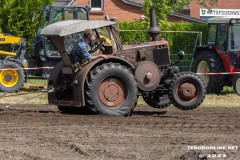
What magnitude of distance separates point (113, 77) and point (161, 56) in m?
1.62

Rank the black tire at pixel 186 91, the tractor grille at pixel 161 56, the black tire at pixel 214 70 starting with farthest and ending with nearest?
1. the black tire at pixel 214 70
2. the tractor grille at pixel 161 56
3. the black tire at pixel 186 91

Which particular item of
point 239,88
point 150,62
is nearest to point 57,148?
point 150,62

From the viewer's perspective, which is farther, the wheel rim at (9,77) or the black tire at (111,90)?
the wheel rim at (9,77)

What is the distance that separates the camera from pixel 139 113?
51.2 feet

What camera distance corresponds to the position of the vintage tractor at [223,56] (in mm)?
21859

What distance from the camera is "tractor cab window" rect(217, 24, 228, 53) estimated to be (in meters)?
22.1

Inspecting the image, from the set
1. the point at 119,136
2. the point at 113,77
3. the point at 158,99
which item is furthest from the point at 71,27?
the point at 119,136

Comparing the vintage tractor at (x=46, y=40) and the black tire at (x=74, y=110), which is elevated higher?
the vintage tractor at (x=46, y=40)

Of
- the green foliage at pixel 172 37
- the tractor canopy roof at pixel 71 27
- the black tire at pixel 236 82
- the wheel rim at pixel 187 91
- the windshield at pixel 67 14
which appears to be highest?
the windshield at pixel 67 14

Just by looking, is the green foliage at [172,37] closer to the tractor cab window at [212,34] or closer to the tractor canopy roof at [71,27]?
the tractor cab window at [212,34]

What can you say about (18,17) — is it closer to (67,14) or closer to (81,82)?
(67,14)

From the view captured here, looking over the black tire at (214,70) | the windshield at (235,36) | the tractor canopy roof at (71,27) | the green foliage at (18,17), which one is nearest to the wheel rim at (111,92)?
Result: the tractor canopy roof at (71,27)

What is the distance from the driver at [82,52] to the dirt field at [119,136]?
1.08 meters

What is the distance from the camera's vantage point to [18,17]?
28.1 meters
